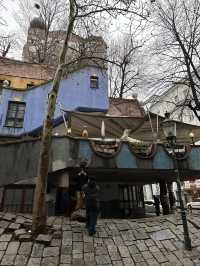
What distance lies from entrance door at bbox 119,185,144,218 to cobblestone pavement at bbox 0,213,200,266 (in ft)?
24.5

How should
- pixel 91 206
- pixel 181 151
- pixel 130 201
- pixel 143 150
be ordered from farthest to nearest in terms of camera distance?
pixel 130 201, pixel 181 151, pixel 143 150, pixel 91 206

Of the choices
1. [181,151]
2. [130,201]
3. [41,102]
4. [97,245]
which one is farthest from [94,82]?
[97,245]

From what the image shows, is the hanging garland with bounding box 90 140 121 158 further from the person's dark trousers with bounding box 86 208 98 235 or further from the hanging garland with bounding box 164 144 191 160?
the person's dark trousers with bounding box 86 208 98 235

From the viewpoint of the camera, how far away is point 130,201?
17.8 meters

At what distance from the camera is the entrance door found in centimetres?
1716

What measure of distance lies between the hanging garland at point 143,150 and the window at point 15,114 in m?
9.04

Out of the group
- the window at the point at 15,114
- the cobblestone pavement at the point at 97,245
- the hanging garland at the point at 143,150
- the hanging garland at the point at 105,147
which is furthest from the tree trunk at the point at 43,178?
the window at the point at 15,114

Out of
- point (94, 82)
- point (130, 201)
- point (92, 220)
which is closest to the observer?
point (92, 220)

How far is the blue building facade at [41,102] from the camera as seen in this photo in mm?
17969

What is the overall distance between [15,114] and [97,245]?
13.0 meters

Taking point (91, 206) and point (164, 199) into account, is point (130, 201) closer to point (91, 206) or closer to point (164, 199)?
point (164, 199)

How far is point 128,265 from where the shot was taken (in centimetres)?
693

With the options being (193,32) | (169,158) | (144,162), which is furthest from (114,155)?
(193,32)

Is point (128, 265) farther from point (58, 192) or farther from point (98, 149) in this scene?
point (58, 192)
